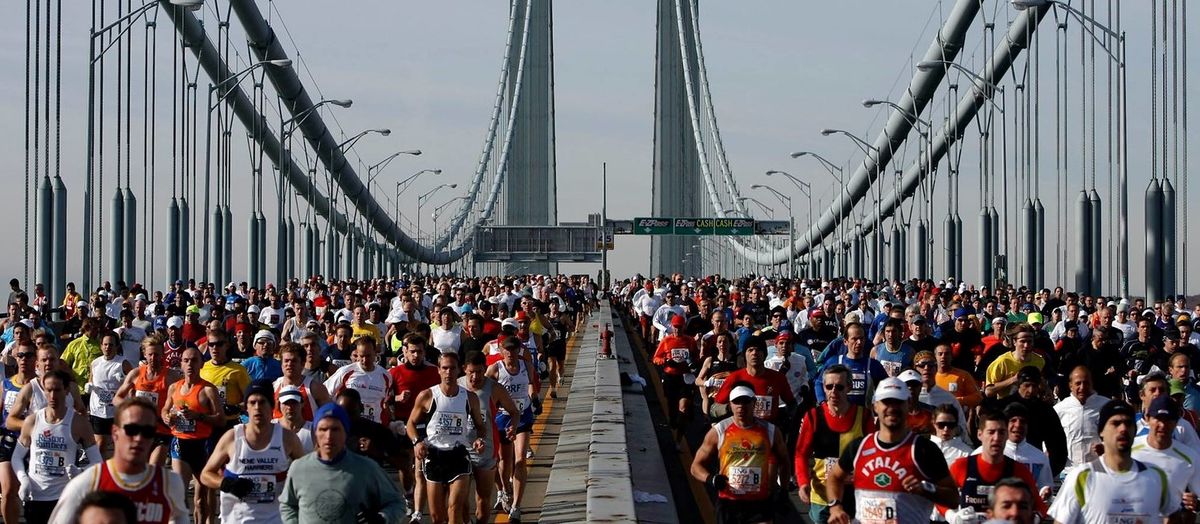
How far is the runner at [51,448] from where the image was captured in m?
10.3

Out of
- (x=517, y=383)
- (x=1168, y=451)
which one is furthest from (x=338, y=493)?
(x=517, y=383)

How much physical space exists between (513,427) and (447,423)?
126cm

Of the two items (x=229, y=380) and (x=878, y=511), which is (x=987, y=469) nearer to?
(x=878, y=511)

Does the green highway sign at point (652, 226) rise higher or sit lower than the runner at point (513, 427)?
higher

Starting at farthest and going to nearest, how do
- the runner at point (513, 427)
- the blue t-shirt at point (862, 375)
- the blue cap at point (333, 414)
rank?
the blue t-shirt at point (862, 375) < the runner at point (513, 427) < the blue cap at point (333, 414)

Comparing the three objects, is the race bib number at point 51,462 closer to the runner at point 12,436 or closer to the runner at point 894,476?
the runner at point 12,436

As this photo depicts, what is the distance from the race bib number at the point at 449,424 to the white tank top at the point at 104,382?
3469 millimetres

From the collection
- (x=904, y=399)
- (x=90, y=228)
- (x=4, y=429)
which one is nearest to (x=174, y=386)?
(x=4, y=429)

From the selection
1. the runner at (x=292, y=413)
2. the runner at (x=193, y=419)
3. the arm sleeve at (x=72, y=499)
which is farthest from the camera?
the runner at (x=193, y=419)

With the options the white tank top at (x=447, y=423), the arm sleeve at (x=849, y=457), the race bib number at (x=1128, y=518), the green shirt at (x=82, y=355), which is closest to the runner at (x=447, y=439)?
the white tank top at (x=447, y=423)

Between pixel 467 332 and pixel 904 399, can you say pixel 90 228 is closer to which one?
pixel 467 332

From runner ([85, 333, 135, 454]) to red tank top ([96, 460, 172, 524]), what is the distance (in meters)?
6.81

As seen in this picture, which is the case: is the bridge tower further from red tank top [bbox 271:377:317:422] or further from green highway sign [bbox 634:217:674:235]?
red tank top [bbox 271:377:317:422]

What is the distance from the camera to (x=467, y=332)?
17.4 metres
